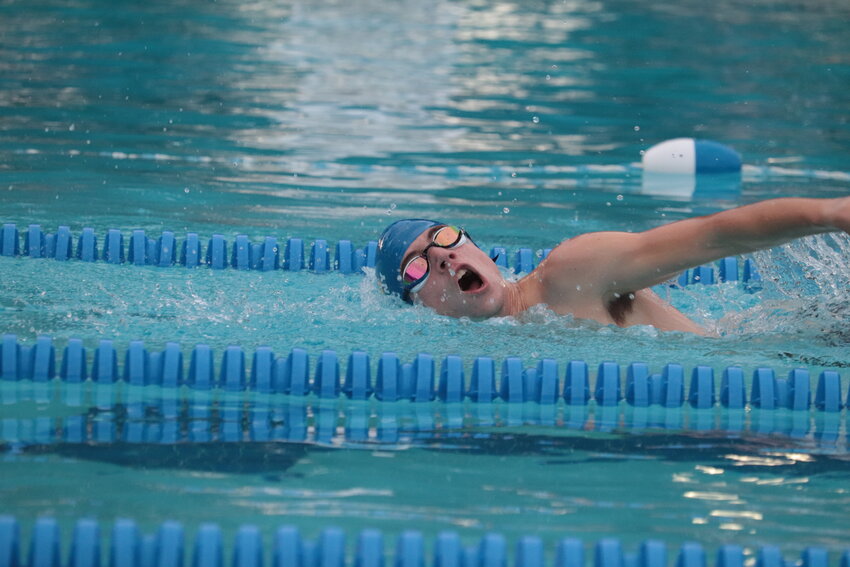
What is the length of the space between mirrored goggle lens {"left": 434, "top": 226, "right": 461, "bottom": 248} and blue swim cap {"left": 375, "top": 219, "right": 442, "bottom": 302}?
0.30 feet

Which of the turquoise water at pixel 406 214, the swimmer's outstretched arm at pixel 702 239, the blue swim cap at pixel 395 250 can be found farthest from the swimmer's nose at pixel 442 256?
the swimmer's outstretched arm at pixel 702 239

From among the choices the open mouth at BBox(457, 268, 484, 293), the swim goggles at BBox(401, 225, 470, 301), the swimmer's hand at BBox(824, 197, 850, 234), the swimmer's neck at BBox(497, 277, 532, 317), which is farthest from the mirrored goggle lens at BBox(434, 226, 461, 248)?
the swimmer's hand at BBox(824, 197, 850, 234)

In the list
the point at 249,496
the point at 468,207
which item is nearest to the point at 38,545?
the point at 249,496

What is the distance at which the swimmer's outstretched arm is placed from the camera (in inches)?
113

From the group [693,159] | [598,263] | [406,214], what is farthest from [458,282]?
[693,159]

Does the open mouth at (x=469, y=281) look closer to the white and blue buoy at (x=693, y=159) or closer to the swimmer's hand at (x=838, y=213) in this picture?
the swimmer's hand at (x=838, y=213)

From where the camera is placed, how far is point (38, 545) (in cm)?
239

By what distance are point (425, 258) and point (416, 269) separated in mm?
47

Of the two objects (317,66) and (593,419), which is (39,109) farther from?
(593,419)

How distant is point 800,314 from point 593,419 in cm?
88

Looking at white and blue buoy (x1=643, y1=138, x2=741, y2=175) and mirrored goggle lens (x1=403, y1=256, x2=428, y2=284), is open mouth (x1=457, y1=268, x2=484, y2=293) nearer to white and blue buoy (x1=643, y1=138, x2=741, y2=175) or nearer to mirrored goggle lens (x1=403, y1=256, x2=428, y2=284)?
mirrored goggle lens (x1=403, y1=256, x2=428, y2=284)

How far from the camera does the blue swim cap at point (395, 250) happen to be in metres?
3.87

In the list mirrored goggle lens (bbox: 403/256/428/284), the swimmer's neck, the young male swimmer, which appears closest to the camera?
the young male swimmer

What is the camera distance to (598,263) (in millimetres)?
3398
